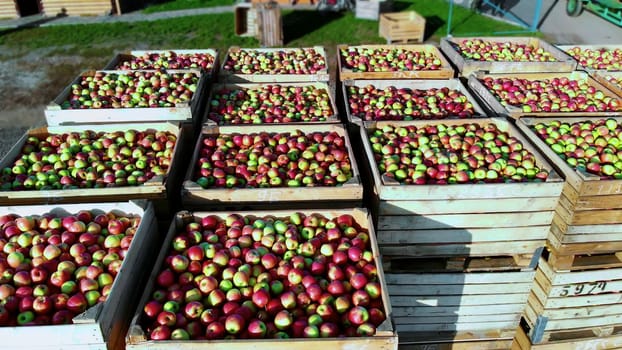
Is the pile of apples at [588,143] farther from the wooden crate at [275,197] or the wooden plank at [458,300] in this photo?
the wooden crate at [275,197]

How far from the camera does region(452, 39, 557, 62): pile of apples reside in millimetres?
7141

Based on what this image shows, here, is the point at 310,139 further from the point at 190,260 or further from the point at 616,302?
the point at 616,302

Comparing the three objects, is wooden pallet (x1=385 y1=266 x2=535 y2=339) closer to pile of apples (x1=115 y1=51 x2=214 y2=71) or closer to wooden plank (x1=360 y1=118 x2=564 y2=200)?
wooden plank (x1=360 y1=118 x2=564 y2=200)

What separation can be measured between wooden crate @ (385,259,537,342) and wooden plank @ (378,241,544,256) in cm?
20

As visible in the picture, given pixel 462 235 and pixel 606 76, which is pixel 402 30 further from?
pixel 462 235

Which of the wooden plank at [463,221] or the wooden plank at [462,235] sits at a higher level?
the wooden plank at [463,221]

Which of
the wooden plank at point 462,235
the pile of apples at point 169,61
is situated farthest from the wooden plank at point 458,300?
the pile of apples at point 169,61

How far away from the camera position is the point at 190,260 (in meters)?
3.48

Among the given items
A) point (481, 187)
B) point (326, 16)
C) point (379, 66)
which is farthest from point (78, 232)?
point (326, 16)

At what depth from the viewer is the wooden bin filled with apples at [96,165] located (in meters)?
3.99

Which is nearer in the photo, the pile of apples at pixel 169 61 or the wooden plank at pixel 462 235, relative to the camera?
the wooden plank at pixel 462 235

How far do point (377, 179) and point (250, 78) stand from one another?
10.4 feet

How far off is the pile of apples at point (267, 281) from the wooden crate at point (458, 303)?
3.28 feet

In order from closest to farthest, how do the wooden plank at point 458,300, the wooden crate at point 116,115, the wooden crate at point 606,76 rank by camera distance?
the wooden plank at point 458,300, the wooden crate at point 116,115, the wooden crate at point 606,76
